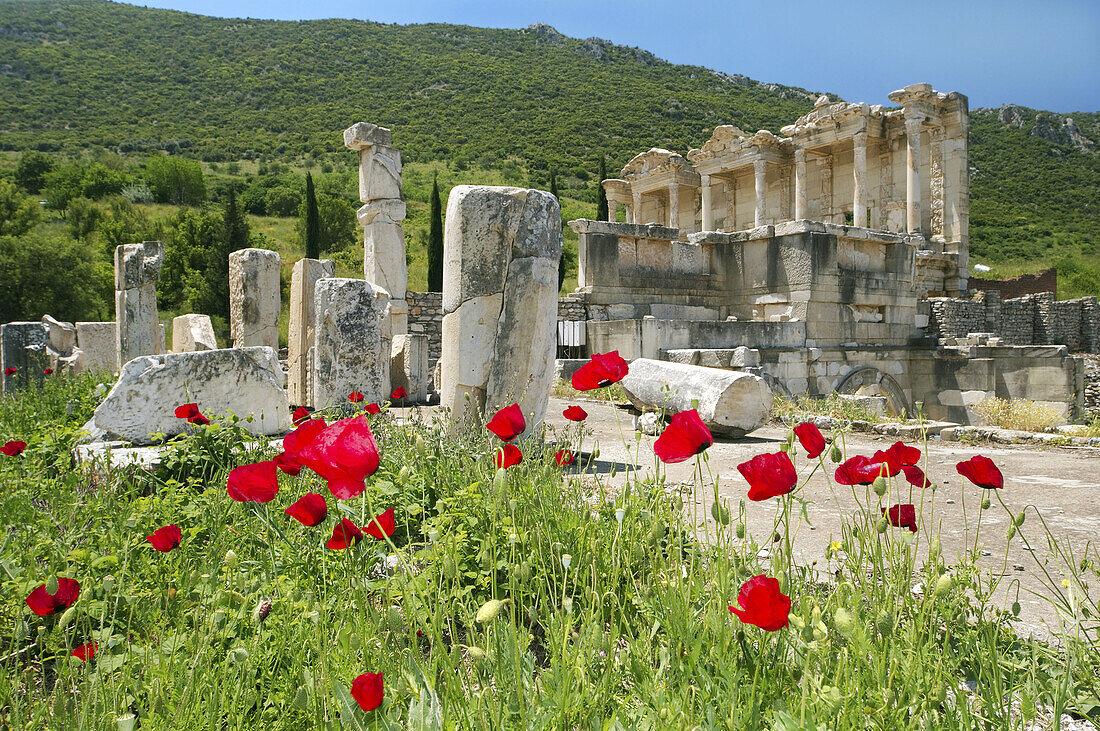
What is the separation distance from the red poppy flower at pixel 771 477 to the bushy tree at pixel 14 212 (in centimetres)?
3241

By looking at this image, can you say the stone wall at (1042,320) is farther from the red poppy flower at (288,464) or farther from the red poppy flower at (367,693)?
the red poppy flower at (367,693)

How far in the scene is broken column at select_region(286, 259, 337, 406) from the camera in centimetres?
820

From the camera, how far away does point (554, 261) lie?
512 centimetres

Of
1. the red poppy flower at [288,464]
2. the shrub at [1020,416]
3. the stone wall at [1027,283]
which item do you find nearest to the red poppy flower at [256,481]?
the red poppy flower at [288,464]

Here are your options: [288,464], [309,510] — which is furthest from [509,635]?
[288,464]

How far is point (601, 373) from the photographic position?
2168mm

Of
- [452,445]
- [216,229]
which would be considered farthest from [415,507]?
[216,229]

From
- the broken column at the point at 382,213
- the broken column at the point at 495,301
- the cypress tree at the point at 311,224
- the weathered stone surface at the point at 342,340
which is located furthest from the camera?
the cypress tree at the point at 311,224

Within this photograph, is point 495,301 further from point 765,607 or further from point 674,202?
point 674,202

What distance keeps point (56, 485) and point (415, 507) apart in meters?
2.10

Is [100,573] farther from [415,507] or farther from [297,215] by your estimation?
[297,215]

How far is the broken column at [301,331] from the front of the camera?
8203 millimetres

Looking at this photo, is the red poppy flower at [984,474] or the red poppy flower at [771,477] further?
the red poppy flower at [984,474]

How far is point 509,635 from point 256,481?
0.74 meters
